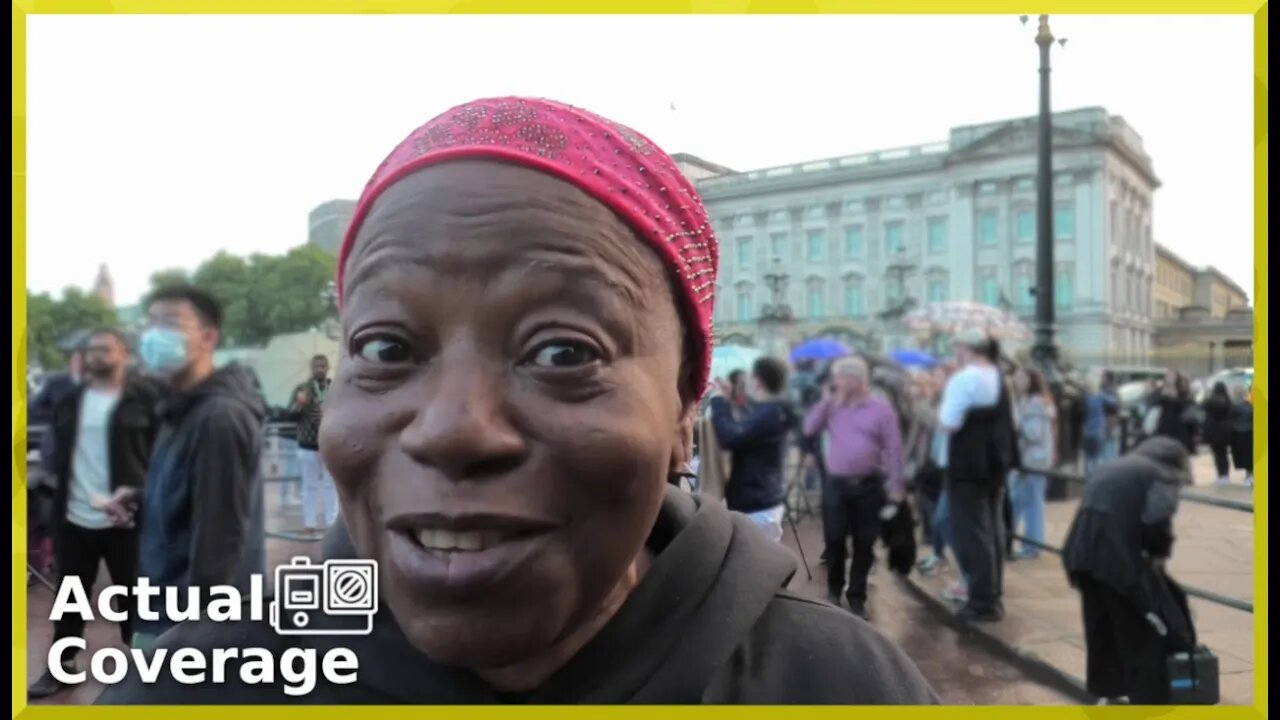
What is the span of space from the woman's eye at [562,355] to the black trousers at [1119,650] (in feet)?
6.29

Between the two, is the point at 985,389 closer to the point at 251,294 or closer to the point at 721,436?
the point at 721,436

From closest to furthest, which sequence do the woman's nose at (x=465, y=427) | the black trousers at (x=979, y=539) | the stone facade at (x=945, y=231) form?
the woman's nose at (x=465, y=427) → the stone facade at (x=945, y=231) → the black trousers at (x=979, y=539)

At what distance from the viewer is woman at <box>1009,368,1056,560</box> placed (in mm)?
4672

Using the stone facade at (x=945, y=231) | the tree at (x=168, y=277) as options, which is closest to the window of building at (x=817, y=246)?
the stone facade at (x=945, y=231)

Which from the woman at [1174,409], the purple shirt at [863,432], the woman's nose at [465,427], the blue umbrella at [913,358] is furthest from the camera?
the purple shirt at [863,432]

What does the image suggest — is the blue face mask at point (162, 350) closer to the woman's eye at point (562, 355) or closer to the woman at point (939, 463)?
the woman's eye at point (562, 355)

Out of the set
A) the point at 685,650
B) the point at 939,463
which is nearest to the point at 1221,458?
the point at 939,463

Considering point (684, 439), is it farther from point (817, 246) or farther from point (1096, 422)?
point (1096, 422)

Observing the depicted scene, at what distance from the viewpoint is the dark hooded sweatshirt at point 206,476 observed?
2.11 m

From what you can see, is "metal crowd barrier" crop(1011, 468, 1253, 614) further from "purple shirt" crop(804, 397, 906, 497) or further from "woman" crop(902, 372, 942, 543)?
"purple shirt" crop(804, 397, 906, 497)

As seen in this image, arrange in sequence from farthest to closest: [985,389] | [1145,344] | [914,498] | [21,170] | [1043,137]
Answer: [985,389] < [914,498] < [1145,344] < [1043,137] < [21,170]

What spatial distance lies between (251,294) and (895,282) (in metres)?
1.37

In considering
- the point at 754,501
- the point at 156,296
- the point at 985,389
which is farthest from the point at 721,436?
the point at 985,389

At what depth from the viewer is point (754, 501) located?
8.87 feet
